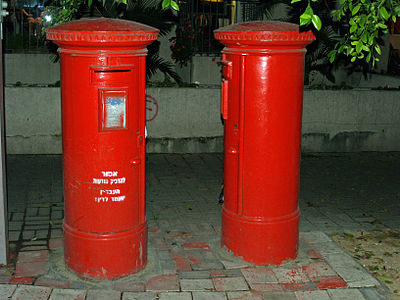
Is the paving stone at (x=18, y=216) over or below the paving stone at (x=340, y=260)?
below

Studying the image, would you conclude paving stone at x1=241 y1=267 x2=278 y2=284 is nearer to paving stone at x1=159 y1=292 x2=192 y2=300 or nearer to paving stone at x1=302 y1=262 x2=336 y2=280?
paving stone at x1=302 y1=262 x2=336 y2=280

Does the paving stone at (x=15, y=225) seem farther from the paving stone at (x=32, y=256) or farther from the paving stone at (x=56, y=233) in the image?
the paving stone at (x=32, y=256)

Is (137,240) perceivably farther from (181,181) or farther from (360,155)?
(360,155)

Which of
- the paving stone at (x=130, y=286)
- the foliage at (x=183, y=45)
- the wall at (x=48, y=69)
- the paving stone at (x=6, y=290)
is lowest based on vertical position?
the paving stone at (x=130, y=286)

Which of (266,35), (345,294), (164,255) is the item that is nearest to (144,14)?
(266,35)

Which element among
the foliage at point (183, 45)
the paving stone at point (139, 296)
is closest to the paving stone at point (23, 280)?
the paving stone at point (139, 296)

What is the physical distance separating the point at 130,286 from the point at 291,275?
1.45 metres

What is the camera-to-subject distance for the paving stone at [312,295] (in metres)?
4.84

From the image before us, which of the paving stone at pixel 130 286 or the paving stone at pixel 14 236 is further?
the paving stone at pixel 14 236

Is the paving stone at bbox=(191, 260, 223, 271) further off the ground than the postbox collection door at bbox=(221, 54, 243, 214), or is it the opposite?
the postbox collection door at bbox=(221, 54, 243, 214)

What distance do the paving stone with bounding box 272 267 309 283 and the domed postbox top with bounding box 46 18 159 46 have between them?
2374mm

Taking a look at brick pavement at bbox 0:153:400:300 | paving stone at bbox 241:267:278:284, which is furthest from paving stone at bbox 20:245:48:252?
paving stone at bbox 241:267:278:284

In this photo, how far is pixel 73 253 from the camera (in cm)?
511

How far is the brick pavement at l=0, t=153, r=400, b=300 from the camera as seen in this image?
16.2ft
